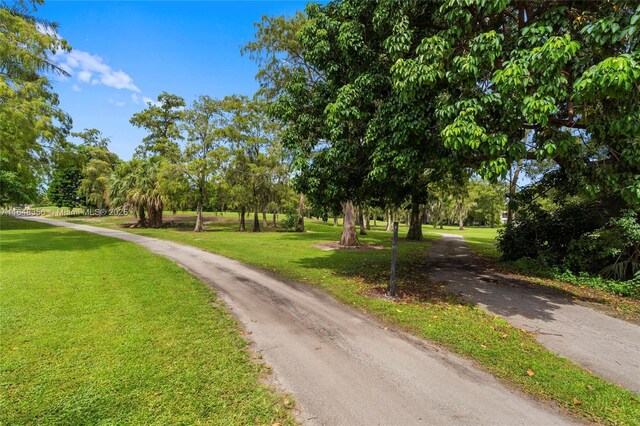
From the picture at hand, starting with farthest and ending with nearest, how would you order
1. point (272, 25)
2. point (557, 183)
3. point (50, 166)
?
point (272, 25)
point (50, 166)
point (557, 183)

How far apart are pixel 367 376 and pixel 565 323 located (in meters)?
4.64

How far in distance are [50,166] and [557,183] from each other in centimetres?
Answer: 2065

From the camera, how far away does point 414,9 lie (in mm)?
6227

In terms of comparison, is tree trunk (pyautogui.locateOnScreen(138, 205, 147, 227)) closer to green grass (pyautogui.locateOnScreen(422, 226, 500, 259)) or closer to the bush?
green grass (pyautogui.locateOnScreen(422, 226, 500, 259))

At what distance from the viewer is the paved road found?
293 centimetres

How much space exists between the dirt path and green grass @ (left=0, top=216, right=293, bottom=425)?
14.6ft

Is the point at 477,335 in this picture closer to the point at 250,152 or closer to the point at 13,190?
the point at 250,152

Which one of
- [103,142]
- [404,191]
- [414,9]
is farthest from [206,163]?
[103,142]

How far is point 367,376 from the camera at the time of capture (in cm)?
356

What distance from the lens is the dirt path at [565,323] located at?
13.6 feet

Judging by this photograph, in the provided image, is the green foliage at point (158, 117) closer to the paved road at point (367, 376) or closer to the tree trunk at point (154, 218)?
the tree trunk at point (154, 218)

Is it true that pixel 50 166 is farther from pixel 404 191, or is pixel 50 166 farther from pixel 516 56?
pixel 516 56

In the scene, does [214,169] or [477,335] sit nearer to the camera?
[477,335]

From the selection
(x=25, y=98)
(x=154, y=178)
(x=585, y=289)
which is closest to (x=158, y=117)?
(x=154, y=178)
